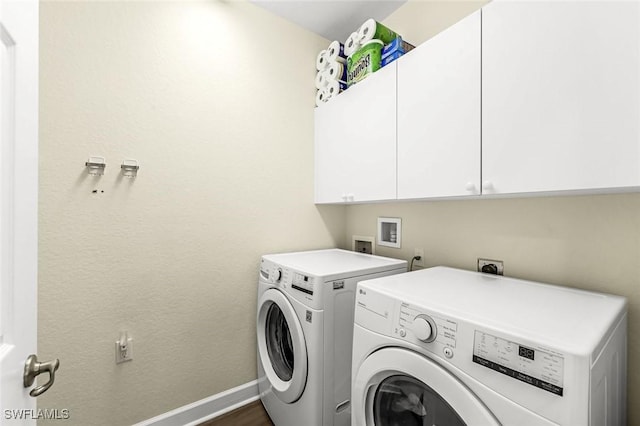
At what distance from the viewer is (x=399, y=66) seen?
143 cm

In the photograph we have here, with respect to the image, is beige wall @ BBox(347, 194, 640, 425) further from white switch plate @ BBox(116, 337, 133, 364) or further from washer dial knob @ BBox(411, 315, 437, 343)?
white switch plate @ BBox(116, 337, 133, 364)

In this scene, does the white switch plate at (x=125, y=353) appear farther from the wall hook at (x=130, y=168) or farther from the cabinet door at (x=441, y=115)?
the cabinet door at (x=441, y=115)

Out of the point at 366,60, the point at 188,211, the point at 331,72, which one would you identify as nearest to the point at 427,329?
the point at 188,211

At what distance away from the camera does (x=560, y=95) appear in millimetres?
902

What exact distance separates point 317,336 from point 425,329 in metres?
0.58

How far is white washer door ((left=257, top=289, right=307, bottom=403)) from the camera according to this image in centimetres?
130

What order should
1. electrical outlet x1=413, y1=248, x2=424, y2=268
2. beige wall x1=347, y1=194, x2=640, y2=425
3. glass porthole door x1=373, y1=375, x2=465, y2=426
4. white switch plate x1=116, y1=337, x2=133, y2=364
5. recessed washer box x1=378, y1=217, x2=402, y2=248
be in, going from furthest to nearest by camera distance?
recessed washer box x1=378, y1=217, x2=402, y2=248 → electrical outlet x1=413, y1=248, x2=424, y2=268 → white switch plate x1=116, y1=337, x2=133, y2=364 → beige wall x1=347, y1=194, x2=640, y2=425 → glass porthole door x1=373, y1=375, x2=465, y2=426

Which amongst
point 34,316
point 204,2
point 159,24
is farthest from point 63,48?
point 34,316

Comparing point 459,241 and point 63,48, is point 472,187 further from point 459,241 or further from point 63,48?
point 63,48

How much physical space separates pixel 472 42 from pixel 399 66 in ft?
1.23

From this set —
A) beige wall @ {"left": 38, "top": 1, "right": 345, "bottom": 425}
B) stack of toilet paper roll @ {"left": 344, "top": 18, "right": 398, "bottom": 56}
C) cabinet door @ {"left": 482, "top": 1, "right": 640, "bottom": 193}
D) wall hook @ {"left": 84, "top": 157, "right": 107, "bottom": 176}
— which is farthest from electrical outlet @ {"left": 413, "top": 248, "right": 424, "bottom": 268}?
wall hook @ {"left": 84, "top": 157, "right": 107, "bottom": 176}

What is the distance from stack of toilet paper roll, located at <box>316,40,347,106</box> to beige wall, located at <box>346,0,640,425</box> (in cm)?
42

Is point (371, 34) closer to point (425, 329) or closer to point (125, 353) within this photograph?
point (425, 329)

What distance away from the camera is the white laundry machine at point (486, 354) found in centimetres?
58
